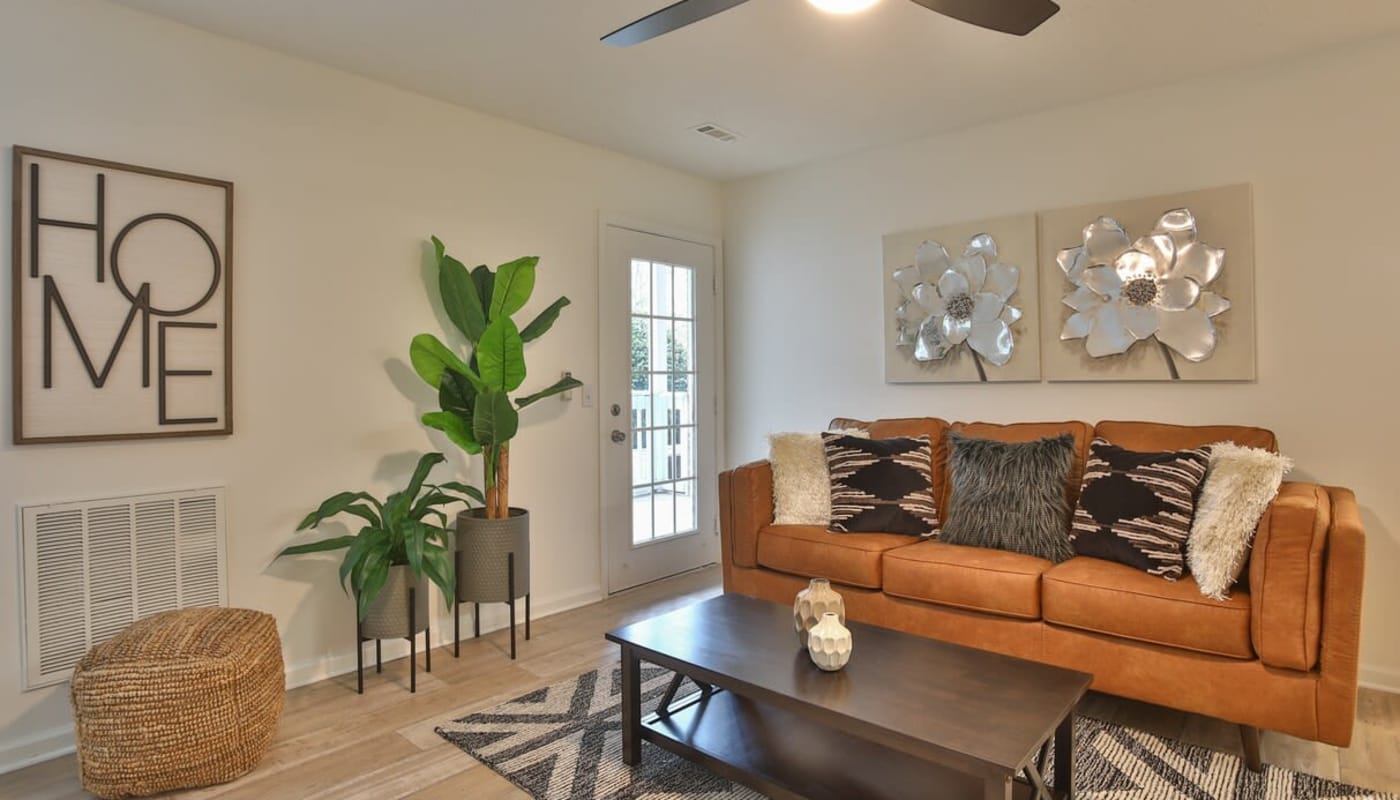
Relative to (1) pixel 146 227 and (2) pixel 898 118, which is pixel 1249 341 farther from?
(1) pixel 146 227

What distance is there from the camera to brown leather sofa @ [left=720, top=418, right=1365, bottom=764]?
83.8 inches

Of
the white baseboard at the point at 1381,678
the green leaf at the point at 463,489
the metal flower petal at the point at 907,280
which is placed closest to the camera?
the white baseboard at the point at 1381,678

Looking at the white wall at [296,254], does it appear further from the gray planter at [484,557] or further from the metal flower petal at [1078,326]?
the metal flower petal at [1078,326]

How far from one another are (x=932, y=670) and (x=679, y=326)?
2.92 metres

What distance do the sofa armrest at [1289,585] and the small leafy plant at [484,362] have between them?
260 centimetres

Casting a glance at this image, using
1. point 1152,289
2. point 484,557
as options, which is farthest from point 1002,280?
point 484,557

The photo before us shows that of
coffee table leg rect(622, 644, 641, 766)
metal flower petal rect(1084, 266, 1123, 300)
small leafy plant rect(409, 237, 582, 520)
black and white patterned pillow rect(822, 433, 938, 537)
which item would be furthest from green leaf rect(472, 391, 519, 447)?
metal flower petal rect(1084, 266, 1123, 300)

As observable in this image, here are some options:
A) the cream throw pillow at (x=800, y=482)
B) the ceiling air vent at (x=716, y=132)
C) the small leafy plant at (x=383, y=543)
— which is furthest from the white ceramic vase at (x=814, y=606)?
the ceiling air vent at (x=716, y=132)

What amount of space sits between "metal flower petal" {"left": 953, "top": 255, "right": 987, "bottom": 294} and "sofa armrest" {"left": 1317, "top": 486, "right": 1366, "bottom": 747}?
187 centimetres

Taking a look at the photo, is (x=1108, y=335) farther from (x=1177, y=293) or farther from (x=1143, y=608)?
(x=1143, y=608)

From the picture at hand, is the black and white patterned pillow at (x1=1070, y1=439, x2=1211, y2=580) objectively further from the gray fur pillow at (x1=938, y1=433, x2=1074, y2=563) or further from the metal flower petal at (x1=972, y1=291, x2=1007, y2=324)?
the metal flower petal at (x1=972, y1=291, x2=1007, y2=324)

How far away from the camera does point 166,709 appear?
211 centimetres

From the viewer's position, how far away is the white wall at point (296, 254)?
2430 mm

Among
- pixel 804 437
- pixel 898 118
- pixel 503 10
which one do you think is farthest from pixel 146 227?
pixel 898 118
